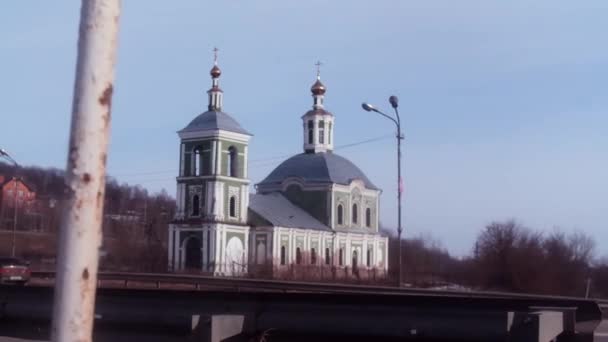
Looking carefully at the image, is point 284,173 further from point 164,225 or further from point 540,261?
point 540,261

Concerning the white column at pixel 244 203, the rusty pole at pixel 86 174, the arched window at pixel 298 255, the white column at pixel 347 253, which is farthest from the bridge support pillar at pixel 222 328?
the white column at pixel 347 253

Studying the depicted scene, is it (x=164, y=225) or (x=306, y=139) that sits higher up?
(x=306, y=139)

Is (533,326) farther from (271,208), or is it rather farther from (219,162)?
(271,208)

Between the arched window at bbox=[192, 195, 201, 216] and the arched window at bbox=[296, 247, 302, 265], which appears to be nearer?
the arched window at bbox=[192, 195, 201, 216]

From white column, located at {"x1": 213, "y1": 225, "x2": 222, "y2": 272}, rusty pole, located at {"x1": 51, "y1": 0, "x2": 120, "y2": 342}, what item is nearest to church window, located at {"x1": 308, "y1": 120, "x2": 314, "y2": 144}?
white column, located at {"x1": 213, "y1": 225, "x2": 222, "y2": 272}

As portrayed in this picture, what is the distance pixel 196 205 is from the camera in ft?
268

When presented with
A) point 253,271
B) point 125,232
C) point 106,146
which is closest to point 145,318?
point 106,146

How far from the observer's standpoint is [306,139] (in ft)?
305

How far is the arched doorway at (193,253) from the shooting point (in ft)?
264

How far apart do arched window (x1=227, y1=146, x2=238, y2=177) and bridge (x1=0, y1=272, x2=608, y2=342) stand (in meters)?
67.2

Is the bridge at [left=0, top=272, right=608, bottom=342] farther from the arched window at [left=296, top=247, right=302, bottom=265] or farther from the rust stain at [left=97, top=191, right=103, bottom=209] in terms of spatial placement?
the arched window at [left=296, top=247, right=302, bottom=265]

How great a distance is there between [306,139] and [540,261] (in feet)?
170

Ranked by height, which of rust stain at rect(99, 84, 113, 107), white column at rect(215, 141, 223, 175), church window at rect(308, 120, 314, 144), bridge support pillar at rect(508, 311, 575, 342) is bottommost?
bridge support pillar at rect(508, 311, 575, 342)

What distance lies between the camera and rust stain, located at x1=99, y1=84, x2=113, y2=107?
12.3 ft
